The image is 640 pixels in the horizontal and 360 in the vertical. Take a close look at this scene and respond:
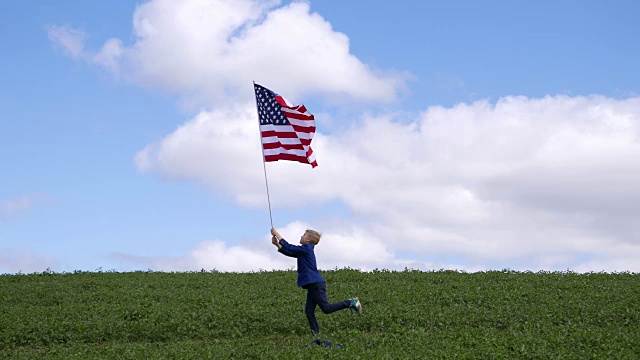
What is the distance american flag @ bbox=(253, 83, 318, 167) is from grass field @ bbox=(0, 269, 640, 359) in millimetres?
4937

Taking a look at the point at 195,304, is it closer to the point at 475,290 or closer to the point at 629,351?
the point at 475,290

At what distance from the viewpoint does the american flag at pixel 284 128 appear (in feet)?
71.0

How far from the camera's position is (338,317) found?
2316cm

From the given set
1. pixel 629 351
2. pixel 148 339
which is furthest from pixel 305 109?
pixel 629 351

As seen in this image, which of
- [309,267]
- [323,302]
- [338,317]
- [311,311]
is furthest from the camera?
[338,317]

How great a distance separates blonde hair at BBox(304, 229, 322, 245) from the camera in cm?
1911

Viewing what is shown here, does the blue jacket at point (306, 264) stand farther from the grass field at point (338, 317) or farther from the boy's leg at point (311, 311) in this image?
the grass field at point (338, 317)

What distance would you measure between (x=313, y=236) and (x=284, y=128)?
13.2 feet

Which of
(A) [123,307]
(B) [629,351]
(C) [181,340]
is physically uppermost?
(A) [123,307]

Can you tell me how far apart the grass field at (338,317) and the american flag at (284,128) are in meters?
4.94

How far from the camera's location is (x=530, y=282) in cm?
2852

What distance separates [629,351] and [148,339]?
12.9 m

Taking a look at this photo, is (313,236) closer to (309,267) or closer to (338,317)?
(309,267)

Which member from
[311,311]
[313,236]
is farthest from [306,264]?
[311,311]
